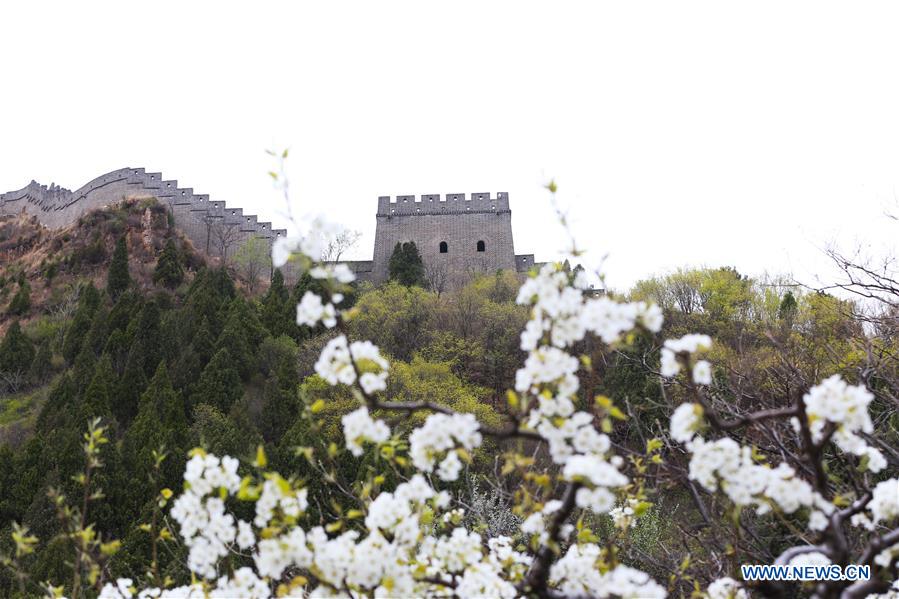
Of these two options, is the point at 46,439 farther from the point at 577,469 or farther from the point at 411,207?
the point at 411,207

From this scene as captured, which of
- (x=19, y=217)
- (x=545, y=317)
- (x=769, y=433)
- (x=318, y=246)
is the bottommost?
(x=769, y=433)

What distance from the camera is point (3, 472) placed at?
15102mm

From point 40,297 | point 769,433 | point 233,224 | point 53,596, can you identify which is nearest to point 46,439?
point 53,596

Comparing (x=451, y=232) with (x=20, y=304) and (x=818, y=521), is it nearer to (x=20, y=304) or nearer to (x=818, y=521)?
(x=20, y=304)

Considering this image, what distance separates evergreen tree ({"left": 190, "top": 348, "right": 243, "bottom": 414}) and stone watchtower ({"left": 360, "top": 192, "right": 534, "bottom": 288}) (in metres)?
16.4

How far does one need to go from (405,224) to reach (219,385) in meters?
19.7

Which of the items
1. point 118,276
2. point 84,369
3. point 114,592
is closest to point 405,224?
point 118,276

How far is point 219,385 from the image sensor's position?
1788cm

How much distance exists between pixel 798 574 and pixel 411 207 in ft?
111

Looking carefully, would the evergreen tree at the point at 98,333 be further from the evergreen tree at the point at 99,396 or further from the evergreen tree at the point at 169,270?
the evergreen tree at the point at 169,270

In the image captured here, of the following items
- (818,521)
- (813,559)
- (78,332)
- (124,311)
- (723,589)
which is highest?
(124,311)

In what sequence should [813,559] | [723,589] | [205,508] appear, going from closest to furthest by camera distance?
[205,508] → [813,559] → [723,589]

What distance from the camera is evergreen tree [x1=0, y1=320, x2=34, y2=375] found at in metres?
24.3

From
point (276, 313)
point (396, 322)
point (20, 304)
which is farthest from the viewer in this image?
point (20, 304)
